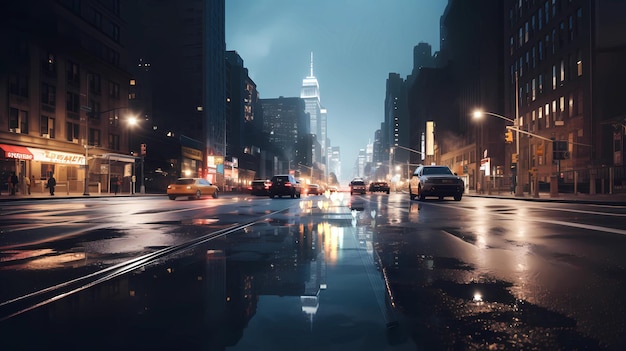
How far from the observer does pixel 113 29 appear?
57.4 m

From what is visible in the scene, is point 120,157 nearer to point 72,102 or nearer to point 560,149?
point 72,102

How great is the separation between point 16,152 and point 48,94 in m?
8.48

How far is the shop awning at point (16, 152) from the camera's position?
37.8 m

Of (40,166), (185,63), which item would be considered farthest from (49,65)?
(185,63)

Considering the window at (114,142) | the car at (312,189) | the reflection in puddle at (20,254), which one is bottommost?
the reflection in puddle at (20,254)

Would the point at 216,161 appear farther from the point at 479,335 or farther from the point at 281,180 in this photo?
the point at 479,335

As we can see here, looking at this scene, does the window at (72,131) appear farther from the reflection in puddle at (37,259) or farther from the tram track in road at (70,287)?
the tram track in road at (70,287)

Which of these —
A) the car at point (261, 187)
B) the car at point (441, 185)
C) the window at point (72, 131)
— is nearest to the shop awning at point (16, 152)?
the window at point (72, 131)

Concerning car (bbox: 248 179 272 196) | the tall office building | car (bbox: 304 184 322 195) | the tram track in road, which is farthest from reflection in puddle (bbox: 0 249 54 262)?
the tall office building

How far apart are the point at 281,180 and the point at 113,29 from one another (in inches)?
1420

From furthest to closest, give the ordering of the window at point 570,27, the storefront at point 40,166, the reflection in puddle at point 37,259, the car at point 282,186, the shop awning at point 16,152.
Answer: the window at point 570,27 < the storefront at point 40,166 < the shop awning at point 16,152 < the car at point 282,186 < the reflection in puddle at point 37,259

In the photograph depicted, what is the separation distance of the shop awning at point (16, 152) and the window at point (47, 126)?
366cm

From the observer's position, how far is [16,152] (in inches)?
1537

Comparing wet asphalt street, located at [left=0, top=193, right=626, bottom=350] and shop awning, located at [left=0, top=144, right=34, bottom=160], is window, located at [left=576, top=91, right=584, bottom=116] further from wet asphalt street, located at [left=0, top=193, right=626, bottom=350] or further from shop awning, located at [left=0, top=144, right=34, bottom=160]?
shop awning, located at [left=0, top=144, right=34, bottom=160]
